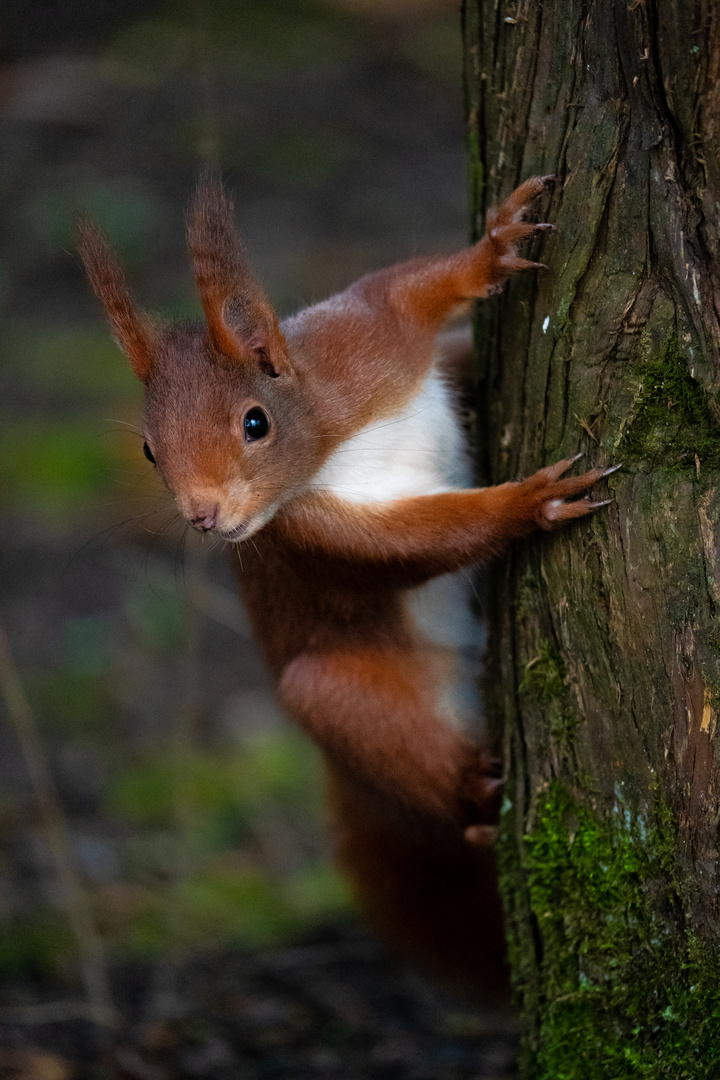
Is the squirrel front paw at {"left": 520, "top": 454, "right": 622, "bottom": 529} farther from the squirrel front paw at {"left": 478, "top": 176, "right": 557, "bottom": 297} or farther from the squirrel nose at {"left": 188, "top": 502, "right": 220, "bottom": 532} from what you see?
the squirrel nose at {"left": 188, "top": 502, "right": 220, "bottom": 532}

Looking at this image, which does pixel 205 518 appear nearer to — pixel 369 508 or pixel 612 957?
pixel 369 508

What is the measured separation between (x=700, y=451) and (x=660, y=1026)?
3.28ft

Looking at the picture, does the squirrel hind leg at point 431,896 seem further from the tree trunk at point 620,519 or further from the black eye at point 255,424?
the black eye at point 255,424

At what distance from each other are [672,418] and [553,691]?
0.56 m

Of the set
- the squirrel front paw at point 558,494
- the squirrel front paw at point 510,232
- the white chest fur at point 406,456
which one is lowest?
the squirrel front paw at point 558,494

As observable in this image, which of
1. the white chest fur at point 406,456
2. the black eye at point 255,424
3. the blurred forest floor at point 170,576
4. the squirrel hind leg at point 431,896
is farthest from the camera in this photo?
the blurred forest floor at point 170,576

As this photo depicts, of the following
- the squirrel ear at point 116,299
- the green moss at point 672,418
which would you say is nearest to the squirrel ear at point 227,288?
the squirrel ear at point 116,299

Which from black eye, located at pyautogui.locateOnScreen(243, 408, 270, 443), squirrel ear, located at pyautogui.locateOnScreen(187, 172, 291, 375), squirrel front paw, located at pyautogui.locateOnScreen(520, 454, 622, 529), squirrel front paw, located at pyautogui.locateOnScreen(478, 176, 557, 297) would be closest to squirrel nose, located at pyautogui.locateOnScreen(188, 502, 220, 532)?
black eye, located at pyautogui.locateOnScreen(243, 408, 270, 443)

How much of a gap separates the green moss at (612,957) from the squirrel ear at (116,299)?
1132mm

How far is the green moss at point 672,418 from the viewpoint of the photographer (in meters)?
1.89

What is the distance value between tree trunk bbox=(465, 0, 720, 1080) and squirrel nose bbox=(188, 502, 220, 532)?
2.01 ft

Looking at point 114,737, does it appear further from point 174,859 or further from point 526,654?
point 526,654

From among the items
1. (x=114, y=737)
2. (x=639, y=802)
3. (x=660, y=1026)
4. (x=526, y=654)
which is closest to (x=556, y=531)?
(x=526, y=654)

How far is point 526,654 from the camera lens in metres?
2.22
